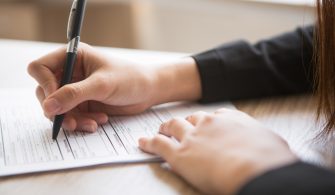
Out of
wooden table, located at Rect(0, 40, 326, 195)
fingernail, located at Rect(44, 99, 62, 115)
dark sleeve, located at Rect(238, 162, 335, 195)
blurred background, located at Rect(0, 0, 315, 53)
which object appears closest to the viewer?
dark sleeve, located at Rect(238, 162, 335, 195)

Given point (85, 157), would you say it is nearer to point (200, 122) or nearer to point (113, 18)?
point (200, 122)

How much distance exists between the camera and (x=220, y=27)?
1.64m

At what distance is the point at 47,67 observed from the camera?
29.7 inches

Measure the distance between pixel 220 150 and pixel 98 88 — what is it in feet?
0.79

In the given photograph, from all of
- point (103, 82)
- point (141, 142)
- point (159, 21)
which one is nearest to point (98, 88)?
point (103, 82)

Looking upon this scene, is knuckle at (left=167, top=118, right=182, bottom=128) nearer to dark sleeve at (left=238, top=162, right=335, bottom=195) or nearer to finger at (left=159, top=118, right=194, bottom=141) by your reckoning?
finger at (left=159, top=118, right=194, bottom=141)

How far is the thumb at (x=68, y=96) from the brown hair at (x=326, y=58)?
34 centimetres

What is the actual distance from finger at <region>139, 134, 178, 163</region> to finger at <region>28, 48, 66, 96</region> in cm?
18

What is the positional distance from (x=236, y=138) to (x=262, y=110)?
0.88 ft

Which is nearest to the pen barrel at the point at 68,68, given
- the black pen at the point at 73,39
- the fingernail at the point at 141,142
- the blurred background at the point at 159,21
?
the black pen at the point at 73,39

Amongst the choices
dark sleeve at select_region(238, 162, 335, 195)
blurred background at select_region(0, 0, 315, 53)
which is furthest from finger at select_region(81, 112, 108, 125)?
blurred background at select_region(0, 0, 315, 53)

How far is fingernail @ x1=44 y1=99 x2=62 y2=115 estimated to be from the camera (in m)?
0.67

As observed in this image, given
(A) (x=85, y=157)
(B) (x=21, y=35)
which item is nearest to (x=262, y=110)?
(A) (x=85, y=157)

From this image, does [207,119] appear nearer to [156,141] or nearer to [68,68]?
[156,141]
